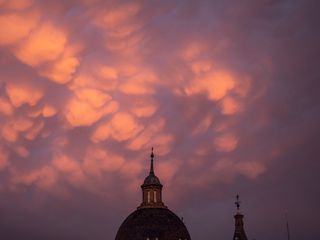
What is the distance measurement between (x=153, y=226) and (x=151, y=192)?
1017 cm

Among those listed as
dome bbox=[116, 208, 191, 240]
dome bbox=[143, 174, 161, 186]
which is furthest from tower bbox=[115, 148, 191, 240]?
dome bbox=[143, 174, 161, 186]

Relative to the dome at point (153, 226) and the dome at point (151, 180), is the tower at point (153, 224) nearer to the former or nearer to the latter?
the dome at point (153, 226)

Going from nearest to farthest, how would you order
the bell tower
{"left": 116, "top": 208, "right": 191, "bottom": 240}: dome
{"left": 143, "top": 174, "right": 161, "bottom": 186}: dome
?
1. {"left": 116, "top": 208, "right": 191, "bottom": 240}: dome
2. the bell tower
3. {"left": 143, "top": 174, "right": 161, "bottom": 186}: dome

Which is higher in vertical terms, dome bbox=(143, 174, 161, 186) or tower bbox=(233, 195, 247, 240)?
dome bbox=(143, 174, 161, 186)

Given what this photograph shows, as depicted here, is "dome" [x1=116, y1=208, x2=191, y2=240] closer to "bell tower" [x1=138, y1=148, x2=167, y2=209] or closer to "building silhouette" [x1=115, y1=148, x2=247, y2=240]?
"building silhouette" [x1=115, y1=148, x2=247, y2=240]

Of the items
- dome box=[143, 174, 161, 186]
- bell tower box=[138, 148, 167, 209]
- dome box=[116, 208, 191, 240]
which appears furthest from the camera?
dome box=[143, 174, 161, 186]

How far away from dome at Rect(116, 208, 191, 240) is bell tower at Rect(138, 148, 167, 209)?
1825mm

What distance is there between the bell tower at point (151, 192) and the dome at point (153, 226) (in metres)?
1.82

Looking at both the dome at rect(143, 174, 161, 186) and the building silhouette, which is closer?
the building silhouette

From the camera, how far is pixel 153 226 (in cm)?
7788

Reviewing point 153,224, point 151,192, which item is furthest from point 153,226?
point 151,192

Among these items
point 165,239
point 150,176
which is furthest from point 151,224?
point 150,176

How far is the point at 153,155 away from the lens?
94.6 meters

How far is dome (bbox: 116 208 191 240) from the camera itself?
252 feet
